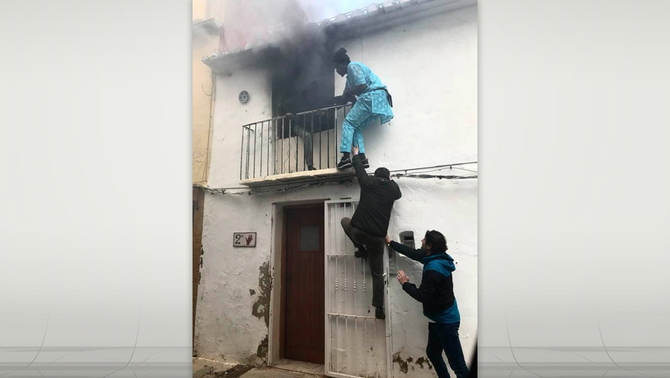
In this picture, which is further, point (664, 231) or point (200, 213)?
point (200, 213)

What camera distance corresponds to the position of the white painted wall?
1.80 m

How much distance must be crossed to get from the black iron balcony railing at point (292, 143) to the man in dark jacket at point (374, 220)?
21cm

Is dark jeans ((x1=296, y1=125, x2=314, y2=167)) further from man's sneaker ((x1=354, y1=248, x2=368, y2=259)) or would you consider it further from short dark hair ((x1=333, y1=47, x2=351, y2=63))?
man's sneaker ((x1=354, y1=248, x2=368, y2=259))

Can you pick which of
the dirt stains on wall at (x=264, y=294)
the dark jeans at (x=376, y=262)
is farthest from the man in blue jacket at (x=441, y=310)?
the dirt stains on wall at (x=264, y=294)

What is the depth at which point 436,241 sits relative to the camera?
1.78 m

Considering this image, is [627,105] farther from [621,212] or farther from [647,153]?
[621,212]

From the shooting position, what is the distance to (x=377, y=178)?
6.19ft

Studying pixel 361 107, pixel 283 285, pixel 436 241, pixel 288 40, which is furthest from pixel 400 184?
pixel 288 40

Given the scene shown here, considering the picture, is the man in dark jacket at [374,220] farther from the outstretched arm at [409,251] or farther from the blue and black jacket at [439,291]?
the blue and black jacket at [439,291]

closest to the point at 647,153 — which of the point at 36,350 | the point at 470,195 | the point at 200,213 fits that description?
the point at 470,195

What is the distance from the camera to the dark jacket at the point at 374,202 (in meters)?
1.86

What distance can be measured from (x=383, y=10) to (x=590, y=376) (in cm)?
214

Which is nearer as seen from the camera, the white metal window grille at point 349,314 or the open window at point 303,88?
the white metal window grille at point 349,314

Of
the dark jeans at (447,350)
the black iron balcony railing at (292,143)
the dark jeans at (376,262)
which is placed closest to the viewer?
the dark jeans at (447,350)
